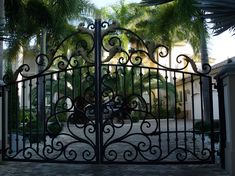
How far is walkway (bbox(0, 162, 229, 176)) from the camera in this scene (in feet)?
24.4

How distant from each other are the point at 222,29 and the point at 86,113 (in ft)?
13.5

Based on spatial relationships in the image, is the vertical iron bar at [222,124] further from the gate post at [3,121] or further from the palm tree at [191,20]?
the gate post at [3,121]

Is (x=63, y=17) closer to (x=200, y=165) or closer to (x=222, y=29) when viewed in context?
(x=200, y=165)

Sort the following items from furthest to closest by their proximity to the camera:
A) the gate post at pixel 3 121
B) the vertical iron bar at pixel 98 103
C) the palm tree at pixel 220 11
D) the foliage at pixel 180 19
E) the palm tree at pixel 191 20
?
1. the foliage at pixel 180 19
2. the palm tree at pixel 191 20
3. the gate post at pixel 3 121
4. the vertical iron bar at pixel 98 103
5. the palm tree at pixel 220 11

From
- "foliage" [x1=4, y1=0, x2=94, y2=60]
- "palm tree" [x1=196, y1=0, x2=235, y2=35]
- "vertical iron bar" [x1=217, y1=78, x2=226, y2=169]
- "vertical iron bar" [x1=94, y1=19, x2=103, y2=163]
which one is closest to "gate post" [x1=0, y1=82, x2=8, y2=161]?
"vertical iron bar" [x1=94, y1=19, x2=103, y2=163]

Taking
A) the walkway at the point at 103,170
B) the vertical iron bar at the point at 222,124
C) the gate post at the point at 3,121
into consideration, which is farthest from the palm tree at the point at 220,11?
the gate post at the point at 3,121

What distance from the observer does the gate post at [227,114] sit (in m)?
6.90

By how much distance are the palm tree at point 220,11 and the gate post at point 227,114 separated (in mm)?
1789

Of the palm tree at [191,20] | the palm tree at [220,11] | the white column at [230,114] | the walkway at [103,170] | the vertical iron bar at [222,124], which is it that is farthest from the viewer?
the palm tree at [191,20]

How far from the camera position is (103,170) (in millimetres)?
7785

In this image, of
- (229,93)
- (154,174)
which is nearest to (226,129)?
(229,93)

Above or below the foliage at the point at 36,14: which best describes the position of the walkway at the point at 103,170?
below

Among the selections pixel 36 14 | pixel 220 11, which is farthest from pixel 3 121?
pixel 36 14

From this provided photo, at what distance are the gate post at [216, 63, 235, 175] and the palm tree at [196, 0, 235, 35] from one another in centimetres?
179
